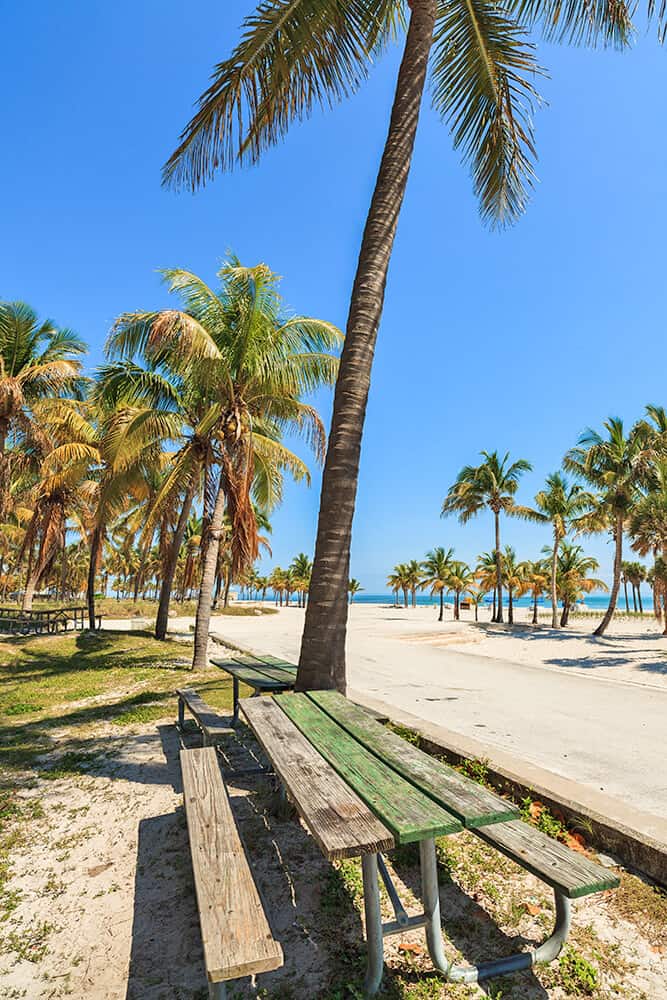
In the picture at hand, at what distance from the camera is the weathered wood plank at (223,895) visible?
1.68 metres

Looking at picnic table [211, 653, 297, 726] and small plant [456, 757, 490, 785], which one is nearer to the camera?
small plant [456, 757, 490, 785]

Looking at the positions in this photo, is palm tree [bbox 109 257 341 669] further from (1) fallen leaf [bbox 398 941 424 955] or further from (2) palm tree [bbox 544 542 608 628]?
(2) palm tree [bbox 544 542 608 628]

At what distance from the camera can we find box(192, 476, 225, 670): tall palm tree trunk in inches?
451

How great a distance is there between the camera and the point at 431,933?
2275mm

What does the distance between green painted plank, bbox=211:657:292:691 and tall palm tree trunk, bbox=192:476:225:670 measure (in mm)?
5366

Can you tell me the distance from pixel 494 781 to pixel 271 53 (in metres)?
7.59

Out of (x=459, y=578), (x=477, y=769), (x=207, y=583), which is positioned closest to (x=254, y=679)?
(x=477, y=769)

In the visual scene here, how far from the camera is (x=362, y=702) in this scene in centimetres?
657

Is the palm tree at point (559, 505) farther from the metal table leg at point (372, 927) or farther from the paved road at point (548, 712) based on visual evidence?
the metal table leg at point (372, 927)

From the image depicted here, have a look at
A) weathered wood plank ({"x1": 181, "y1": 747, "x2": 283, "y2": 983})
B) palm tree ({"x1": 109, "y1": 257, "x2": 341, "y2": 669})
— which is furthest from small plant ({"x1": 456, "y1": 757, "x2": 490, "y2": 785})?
palm tree ({"x1": 109, "y1": 257, "x2": 341, "y2": 669})

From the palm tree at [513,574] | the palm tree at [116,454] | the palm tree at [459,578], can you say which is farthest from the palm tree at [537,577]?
the palm tree at [116,454]

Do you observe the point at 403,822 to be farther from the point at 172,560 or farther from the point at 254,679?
the point at 172,560

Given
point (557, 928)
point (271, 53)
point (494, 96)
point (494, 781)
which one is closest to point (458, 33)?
point (494, 96)

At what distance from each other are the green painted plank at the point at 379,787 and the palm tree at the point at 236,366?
7376 mm
